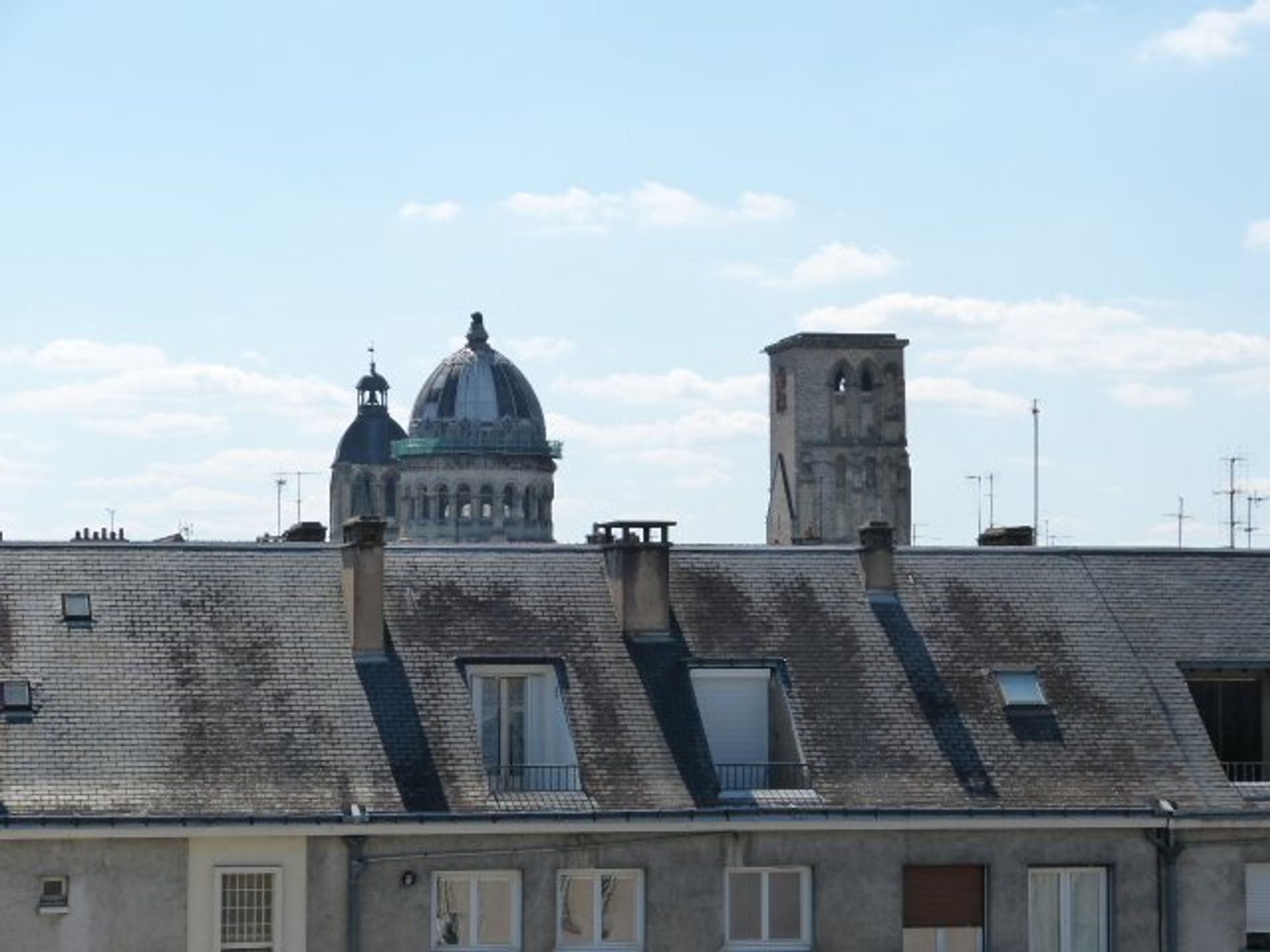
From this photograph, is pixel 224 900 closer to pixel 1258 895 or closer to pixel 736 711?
pixel 736 711

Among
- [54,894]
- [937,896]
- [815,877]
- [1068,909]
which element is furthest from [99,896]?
[1068,909]

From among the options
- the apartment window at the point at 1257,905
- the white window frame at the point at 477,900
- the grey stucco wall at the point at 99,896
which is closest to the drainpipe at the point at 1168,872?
the apartment window at the point at 1257,905

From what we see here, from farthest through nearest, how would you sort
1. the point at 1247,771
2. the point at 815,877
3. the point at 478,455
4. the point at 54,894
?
the point at 478,455 → the point at 1247,771 → the point at 815,877 → the point at 54,894

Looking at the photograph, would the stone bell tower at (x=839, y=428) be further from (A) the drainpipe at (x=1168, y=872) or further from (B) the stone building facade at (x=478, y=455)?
(A) the drainpipe at (x=1168, y=872)

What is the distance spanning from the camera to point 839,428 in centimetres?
17412

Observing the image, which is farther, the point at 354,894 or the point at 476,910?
the point at 476,910

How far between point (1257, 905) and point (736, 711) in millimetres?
7198

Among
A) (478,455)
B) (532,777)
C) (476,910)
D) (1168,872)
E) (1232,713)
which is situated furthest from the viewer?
(478,455)

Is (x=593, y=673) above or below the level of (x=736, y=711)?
above

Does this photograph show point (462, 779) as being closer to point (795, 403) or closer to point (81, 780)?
point (81, 780)

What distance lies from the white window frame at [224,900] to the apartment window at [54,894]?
173 cm

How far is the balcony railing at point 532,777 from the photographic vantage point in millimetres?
38719

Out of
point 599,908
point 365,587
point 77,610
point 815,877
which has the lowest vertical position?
point 599,908

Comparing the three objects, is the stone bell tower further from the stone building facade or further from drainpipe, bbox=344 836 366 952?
drainpipe, bbox=344 836 366 952
